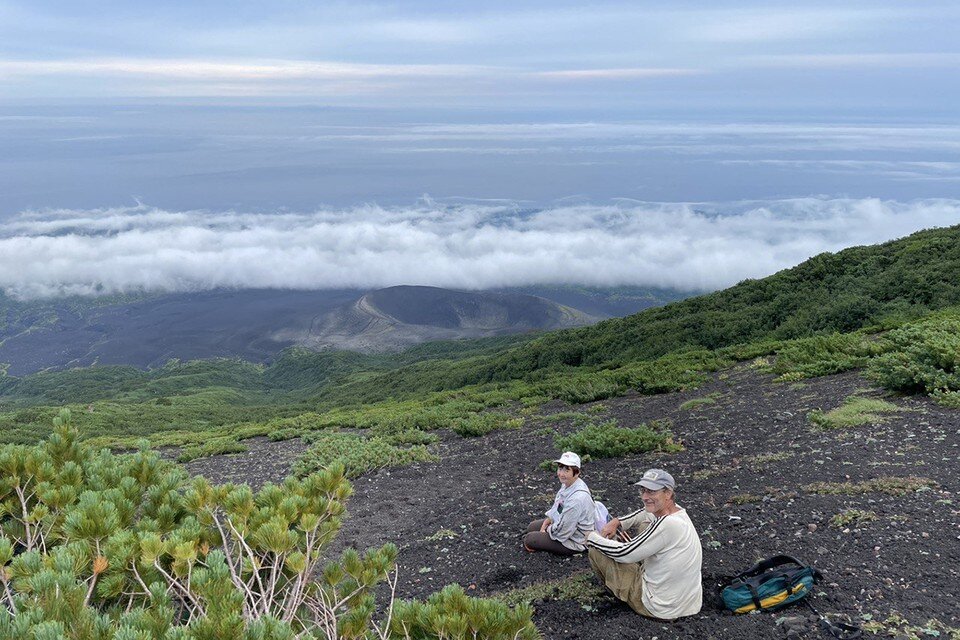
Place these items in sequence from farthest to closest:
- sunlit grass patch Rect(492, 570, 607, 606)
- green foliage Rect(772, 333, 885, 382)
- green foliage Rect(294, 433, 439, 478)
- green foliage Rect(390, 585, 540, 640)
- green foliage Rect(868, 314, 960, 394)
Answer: green foliage Rect(772, 333, 885, 382) < green foliage Rect(294, 433, 439, 478) < green foliage Rect(868, 314, 960, 394) < sunlit grass patch Rect(492, 570, 607, 606) < green foliage Rect(390, 585, 540, 640)

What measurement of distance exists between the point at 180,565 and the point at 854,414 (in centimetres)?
1288

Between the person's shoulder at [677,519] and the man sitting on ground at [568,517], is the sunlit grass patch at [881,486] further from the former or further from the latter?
the person's shoulder at [677,519]

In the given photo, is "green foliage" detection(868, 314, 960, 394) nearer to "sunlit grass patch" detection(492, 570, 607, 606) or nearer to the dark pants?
the dark pants

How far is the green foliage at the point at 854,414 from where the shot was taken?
12.4 meters

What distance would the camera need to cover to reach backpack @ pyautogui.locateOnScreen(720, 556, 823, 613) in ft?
21.4

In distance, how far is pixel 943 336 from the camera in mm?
14719

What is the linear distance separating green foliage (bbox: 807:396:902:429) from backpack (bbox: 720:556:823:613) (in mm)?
6578

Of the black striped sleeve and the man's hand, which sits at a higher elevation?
the black striped sleeve

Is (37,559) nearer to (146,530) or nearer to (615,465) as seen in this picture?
(146,530)

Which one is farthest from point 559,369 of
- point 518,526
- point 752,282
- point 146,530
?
point 146,530

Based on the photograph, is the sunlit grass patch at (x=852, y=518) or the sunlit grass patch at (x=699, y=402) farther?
the sunlit grass patch at (x=699, y=402)

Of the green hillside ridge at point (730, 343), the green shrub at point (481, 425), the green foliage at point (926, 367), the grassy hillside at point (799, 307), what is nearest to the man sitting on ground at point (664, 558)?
the green hillside ridge at point (730, 343)

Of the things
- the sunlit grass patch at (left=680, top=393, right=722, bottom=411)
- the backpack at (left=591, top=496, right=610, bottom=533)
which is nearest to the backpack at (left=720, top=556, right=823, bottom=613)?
the backpack at (left=591, top=496, right=610, bottom=533)

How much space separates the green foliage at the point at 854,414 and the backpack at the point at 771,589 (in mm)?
6578
